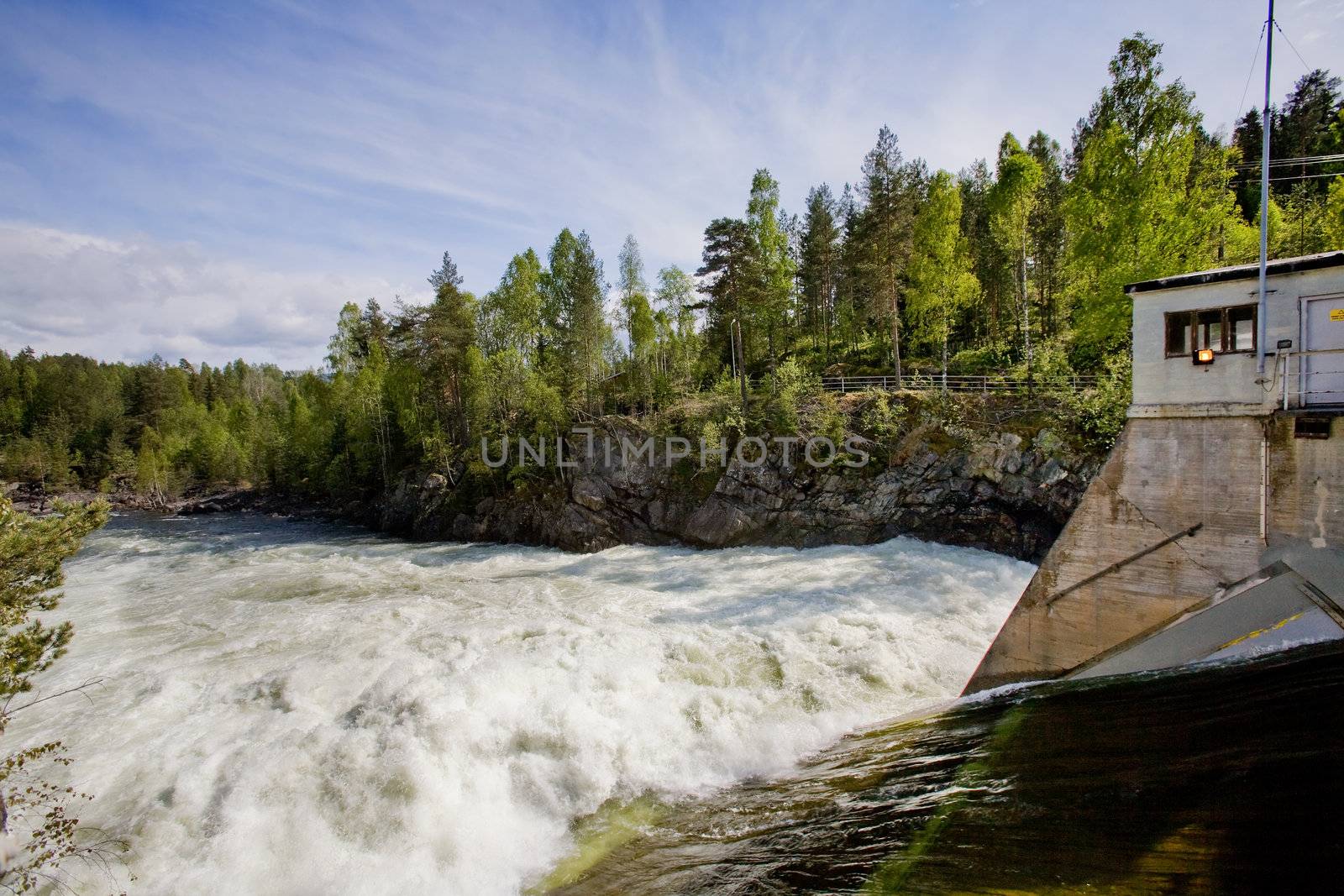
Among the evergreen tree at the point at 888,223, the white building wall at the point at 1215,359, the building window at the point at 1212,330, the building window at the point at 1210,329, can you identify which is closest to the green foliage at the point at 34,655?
the white building wall at the point at 1215,359

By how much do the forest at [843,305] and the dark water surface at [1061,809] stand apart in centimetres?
1509

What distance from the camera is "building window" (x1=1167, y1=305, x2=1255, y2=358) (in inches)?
369

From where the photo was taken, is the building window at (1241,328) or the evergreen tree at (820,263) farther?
the evergreen tree at (820,263)

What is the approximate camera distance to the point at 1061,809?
5.87 m

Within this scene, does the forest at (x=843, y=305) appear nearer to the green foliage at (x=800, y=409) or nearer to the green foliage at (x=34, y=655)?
the green foliage at (x=800, y=409)

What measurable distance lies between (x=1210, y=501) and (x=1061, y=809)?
6.68 metres

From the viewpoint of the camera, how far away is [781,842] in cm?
Result: 633

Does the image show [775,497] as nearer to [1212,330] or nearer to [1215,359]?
[1212,330]

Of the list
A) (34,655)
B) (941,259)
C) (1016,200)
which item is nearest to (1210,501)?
(34,655)

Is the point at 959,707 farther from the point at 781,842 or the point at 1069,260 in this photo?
the point at 1069,260

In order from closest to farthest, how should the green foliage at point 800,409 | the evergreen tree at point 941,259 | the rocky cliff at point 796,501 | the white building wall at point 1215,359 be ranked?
1. the white building wall at point 1215,359
2. the rocky cliff at point 796,501
3. the green foliage at point 800,409
4. the evergreen tree at point 941,259

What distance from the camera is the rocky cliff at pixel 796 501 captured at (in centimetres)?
2002

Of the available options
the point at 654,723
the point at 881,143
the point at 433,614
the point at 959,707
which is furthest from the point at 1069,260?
the point at 433,614

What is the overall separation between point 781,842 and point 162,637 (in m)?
15.6
